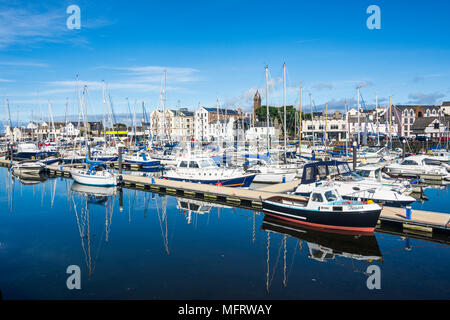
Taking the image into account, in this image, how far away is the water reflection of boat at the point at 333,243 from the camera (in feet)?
58.2

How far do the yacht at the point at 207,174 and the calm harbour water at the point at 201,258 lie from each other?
261 inches

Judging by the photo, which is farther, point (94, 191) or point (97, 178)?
point (97, 178)

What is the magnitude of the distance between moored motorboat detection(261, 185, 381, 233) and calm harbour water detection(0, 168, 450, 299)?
2.58ft

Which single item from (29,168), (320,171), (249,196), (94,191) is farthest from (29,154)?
(320,171)

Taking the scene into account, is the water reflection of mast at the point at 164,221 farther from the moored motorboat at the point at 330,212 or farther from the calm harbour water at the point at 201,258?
the moored motorboat at the point at 330,212

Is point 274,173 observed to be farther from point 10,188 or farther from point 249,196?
point 10,188

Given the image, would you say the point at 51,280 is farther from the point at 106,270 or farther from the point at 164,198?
the point at 164,198

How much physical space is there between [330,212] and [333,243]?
6.25 ft

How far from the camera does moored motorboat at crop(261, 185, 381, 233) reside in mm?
19781

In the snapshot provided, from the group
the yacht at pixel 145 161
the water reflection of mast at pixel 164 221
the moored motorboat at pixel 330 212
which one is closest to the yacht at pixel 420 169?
the moored motorboat at pixel 330 212

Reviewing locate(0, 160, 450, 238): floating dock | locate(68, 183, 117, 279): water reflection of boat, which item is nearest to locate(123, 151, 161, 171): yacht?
locate(0, 160, 450, 238): floating dock

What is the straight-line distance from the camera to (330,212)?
67.1ft
